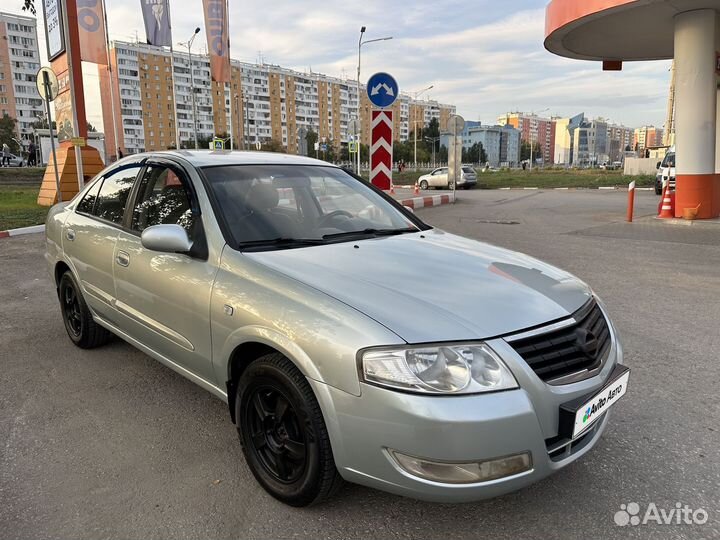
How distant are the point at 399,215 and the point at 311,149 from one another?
99030mm

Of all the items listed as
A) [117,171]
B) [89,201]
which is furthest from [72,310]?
[117,171]

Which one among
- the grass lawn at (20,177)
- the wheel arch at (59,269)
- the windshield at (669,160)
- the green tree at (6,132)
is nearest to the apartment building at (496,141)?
the green tree at (6,132)

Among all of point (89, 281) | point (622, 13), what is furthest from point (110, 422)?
point (622, 13)

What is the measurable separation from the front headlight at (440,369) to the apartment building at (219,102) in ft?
302

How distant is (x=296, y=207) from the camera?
3.34m

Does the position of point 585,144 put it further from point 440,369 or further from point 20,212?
point 440,369

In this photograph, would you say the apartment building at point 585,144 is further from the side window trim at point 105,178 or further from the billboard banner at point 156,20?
the side window trim at point 105,178

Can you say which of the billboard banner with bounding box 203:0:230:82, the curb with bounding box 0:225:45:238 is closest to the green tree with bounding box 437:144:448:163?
the billboard banner with bounding box 203:0:230:82

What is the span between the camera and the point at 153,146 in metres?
109

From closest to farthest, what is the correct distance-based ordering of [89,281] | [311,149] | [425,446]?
[425,446], [89,281], [311,149]

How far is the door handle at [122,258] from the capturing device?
11.3 ft

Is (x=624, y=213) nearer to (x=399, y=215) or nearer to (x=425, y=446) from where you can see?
(x=399, y=215)

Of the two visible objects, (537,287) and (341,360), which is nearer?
(341,360)

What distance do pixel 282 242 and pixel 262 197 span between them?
435 millimetres
